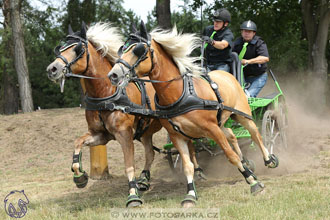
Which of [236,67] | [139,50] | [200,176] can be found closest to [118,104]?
[139,50]

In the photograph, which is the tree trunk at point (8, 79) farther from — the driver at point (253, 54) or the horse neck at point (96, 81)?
the horse neck at point (96, 81)

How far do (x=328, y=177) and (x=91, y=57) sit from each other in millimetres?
3984

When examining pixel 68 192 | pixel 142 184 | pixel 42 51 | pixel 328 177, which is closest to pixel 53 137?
pixel 68 192

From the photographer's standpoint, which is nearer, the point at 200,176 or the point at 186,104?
the point at 186,104

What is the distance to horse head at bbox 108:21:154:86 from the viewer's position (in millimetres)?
4914

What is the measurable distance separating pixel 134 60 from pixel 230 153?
1815 millimetres

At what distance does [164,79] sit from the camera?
5.44 meters

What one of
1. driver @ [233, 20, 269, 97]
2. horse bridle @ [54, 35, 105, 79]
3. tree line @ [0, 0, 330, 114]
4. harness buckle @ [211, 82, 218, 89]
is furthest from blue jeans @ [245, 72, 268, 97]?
tree line @ [0, 0, 330, 114]

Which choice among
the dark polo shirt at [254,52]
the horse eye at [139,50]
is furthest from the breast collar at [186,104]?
the dark polo shirt at [254,52]

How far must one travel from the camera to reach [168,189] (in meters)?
6.88

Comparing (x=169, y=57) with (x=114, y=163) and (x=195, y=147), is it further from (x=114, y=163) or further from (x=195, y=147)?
(x=114, y=163)

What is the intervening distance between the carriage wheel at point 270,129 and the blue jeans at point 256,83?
481 millimetres

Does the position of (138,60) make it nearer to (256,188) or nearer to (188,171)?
(188,171)

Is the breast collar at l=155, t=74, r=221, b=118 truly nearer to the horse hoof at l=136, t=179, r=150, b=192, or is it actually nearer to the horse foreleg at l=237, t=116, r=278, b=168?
the horse foreleg at l=237, t=116, r=278, b=168
